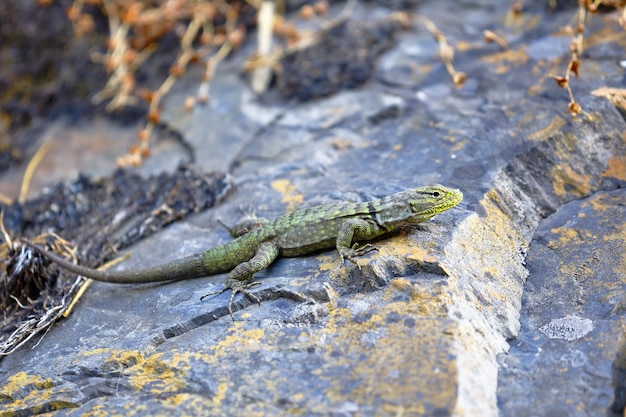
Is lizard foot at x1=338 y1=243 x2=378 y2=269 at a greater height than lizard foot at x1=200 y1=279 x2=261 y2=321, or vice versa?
lizard foot at x1=338 y1=243 x2=378 y2=269

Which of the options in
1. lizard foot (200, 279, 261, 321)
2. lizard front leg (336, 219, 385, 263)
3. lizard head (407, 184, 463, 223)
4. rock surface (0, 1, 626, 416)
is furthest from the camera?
lizard head (407, 184, 463, 223)

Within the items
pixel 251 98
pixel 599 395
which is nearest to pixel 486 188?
pixel 599 395

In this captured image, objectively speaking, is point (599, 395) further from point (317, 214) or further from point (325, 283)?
point (317, 214)

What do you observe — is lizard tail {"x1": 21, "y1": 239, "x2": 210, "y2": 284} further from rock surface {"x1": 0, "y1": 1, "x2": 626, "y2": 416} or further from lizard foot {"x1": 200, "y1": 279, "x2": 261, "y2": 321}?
lizard foot {"x1": 200, "y1": 279, "x2": 261, "y2": 321}

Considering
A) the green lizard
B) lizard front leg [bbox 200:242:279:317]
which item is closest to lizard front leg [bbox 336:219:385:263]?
the green lizard

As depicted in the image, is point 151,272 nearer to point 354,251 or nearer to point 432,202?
point 354,251

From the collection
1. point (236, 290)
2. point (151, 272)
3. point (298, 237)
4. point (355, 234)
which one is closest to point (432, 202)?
point (355, 234)

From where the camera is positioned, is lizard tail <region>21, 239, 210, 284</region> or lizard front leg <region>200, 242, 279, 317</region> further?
lizard tail <region>21, 239, 210, 284</region>

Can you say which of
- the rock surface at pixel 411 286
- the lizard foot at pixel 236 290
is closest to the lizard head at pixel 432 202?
the rock surface at pixel 411 286
